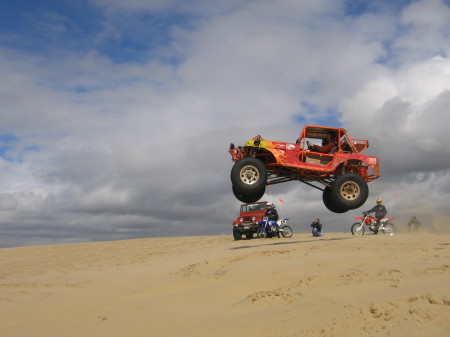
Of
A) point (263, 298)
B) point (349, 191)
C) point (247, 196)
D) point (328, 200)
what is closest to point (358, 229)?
point (328, 200)

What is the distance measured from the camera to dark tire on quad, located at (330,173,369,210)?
11742 mm

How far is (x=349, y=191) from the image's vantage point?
11930 millimetres

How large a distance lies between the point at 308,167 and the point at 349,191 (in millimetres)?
1358

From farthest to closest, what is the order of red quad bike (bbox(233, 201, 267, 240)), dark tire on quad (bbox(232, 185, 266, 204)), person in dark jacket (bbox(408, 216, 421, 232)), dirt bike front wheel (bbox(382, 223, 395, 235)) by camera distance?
red quad bike (bbox(233, 201, 267, 240)) → person in dark jacket (bbox(408, 216, 421, 232)) → dirt bike front wheel (bbox(382, 223, 395, 235)) → dark tire on quad (bbox(232, 185, 266, 204))

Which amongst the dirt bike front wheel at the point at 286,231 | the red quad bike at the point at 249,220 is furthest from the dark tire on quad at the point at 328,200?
the red quad bike at the point at 249,220

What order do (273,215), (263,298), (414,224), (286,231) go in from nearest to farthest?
(263,298)
(414,224)
(273,215)
(286,231)

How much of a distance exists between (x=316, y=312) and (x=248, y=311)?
108 cm

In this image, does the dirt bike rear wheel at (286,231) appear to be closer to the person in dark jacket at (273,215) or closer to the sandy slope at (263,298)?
the person in dark jacket at (273,215)

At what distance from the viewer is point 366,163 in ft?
40.0

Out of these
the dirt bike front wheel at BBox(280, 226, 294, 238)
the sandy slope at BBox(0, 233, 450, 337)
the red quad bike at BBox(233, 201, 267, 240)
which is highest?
the red quad bike at BBox(233, 201, 267, 240)

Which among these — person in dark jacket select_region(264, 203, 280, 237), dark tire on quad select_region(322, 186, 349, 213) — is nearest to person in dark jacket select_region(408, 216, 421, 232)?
person in dark jacket select_region(264, 203, 280, 237)

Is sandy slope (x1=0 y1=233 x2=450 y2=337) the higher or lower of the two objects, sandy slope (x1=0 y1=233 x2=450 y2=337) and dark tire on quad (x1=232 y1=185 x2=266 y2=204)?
the lower

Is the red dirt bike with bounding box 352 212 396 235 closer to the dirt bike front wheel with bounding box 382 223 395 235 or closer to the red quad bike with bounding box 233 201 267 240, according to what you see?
the dirt bike front wheel with bounding box 382 223 395 235

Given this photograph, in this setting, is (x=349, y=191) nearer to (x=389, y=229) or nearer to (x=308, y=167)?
(x=308, y=167)
